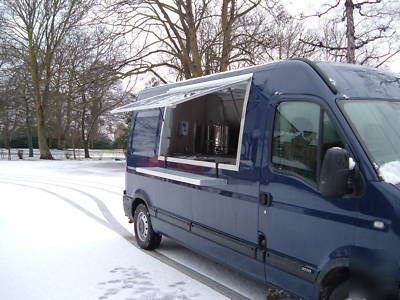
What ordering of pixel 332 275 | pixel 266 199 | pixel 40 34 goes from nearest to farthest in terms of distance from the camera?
1. pixel 332 275
2. pixel 266 199
3. pixel 40 34

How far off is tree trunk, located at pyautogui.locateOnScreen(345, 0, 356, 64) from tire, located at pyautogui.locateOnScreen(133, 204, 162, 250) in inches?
307

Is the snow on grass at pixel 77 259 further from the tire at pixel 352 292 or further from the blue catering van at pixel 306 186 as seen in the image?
the tire at pixel 352 292

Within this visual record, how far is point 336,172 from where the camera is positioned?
306cm

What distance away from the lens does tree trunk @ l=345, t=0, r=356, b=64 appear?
11742mm

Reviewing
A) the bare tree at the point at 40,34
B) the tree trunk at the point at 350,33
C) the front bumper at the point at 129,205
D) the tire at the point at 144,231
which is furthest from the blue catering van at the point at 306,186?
the bare tree at the point at 40,34

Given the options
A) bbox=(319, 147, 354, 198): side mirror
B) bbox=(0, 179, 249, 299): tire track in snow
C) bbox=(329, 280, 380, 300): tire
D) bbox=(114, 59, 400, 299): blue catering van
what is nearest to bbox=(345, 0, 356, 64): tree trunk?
bbox=(114, 59, 400, 299): blue catering van

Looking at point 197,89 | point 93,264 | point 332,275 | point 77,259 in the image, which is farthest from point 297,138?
point 77,259

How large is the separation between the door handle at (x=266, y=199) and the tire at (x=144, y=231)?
9.66 ft

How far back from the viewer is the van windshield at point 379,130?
3.15 meters

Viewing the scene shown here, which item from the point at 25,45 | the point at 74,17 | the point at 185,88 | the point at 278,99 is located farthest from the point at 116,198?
the point at 25,45

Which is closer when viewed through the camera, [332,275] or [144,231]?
[332,275]

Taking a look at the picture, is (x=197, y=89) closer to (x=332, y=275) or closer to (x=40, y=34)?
(x=332, y=275)

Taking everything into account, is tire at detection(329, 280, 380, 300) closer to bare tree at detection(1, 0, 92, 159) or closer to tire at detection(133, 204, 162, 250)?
tire at detection(133, 204, 162, 250)

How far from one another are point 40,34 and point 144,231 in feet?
107
